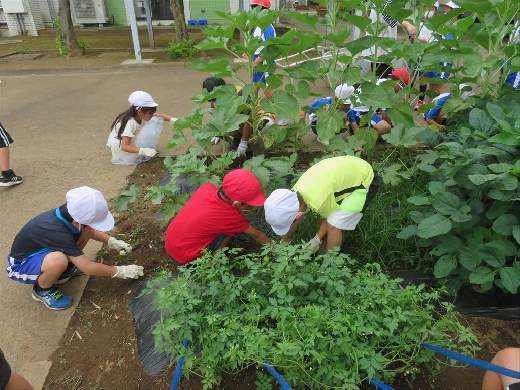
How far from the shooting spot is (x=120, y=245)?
8.80 ft

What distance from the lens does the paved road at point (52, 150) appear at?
2217 mm

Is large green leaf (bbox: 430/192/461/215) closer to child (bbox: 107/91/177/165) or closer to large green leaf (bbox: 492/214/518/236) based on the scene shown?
large green leaf (bbox: 492/214/518/236)

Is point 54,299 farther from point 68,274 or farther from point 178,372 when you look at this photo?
point 178,372

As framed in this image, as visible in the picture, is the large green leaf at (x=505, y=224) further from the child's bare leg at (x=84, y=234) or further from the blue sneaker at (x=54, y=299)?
the blue sneaker at (x=54, y=299)

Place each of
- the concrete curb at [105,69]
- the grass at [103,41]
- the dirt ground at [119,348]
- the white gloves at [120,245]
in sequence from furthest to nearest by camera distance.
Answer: the grass at [103,41] → the concrete curb at [105,69] → the white gloves at [120,245] → the dirt ground at [119,348]

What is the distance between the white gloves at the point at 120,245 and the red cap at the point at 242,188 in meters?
0.89

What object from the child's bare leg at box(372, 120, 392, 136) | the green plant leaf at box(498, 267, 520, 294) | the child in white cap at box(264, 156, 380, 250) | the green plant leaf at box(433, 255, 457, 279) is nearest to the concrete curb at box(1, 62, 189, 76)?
the child's bare leg at box(372, 120, 392, 136)

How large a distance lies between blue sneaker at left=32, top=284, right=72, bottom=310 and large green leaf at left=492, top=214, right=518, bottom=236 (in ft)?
8.09

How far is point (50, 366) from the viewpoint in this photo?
6.57 ft

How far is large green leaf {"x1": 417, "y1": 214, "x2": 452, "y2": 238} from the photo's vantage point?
2045 millimetres

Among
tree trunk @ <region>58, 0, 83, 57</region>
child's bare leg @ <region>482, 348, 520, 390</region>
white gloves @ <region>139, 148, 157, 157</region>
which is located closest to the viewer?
child's bare leg @ <region>482, 348, 520, 390</region>

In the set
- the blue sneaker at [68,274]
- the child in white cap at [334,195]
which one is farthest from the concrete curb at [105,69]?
the child in white cap at [334,195]

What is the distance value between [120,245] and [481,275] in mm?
2253

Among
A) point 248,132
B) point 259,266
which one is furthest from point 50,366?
point 248,132
